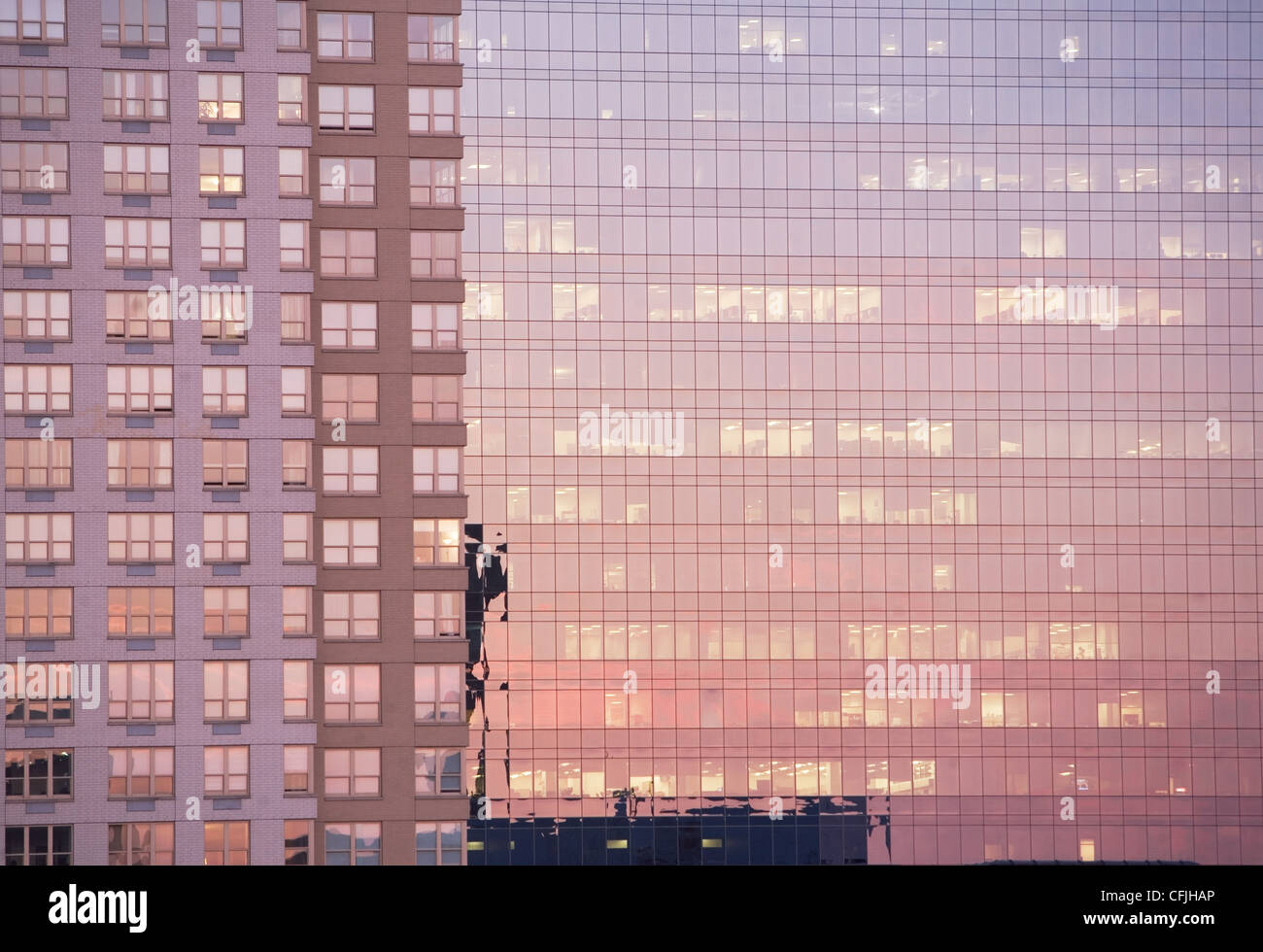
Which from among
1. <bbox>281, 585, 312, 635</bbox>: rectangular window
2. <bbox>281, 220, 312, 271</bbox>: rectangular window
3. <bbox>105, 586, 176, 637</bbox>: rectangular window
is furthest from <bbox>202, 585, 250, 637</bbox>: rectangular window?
<bbox>281, 220, 312, 271</bbox>: rectangular window

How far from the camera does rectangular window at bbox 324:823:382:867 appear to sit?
2408 inches

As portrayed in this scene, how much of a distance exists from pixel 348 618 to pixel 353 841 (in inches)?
410

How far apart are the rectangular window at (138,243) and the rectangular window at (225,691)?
723 inches

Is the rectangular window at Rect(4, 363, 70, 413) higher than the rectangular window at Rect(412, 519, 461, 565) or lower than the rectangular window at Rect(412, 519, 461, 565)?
higher

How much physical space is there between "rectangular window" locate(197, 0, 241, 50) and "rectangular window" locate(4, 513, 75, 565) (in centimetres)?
2238

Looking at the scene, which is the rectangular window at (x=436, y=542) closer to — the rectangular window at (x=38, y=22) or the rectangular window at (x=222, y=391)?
the rectangular window at (x=222, y=391)

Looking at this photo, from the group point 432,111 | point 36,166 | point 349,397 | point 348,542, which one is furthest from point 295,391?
point 432,111

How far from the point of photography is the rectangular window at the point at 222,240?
196ft

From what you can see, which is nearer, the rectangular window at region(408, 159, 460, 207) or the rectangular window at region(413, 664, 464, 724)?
the rectangular window at region(413, 664, 464, 724)

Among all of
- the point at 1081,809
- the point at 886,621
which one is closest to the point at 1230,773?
the point at 1081,809

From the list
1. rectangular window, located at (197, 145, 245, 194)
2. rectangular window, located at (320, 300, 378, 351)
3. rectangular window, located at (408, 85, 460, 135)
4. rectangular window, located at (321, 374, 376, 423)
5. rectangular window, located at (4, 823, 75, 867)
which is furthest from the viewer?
rectangular window, located at (408, 85, 460, 135)

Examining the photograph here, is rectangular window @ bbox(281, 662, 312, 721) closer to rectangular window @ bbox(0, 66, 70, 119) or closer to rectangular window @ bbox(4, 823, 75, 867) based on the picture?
rectangular window @ bbox(4, 823, 75, 867)

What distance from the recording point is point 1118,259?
79938 millimetres

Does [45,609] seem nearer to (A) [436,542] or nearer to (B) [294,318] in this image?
(B) [294,318]
